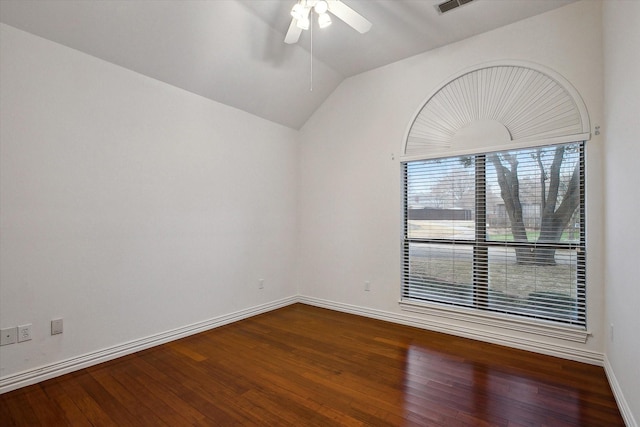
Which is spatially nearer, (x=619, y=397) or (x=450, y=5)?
(x=619, y=397)

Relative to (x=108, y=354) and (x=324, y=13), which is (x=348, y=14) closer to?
(x=324, y=13)

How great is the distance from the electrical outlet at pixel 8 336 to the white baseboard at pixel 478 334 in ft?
10.3

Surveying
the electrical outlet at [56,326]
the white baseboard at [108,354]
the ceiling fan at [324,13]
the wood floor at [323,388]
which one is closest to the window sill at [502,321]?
the wood floor at [323,388]

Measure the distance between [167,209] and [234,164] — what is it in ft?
3.30

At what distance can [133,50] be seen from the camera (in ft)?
9.14

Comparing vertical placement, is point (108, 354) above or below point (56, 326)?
below

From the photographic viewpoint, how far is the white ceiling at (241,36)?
247 centimetres

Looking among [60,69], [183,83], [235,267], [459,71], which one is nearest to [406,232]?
[459,71]

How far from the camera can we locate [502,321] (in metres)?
3.12


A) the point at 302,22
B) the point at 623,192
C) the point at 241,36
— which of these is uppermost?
the point at 241,36

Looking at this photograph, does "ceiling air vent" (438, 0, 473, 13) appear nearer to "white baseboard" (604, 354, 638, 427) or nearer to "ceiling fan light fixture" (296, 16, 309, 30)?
"ceiling fan light fixture" (296, 16, 309, 30)

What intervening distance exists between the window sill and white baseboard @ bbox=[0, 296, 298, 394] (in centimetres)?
210

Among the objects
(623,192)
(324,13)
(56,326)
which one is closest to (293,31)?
(324,13)

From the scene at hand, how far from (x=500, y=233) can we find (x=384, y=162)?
1514mm
